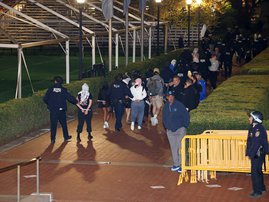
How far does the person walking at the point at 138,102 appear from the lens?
2203 cm

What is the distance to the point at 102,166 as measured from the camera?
686 inches

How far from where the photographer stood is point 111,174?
16.5 metres

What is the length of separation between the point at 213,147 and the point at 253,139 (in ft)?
4.53

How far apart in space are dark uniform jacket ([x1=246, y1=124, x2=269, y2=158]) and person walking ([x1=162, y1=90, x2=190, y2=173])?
7.00ft

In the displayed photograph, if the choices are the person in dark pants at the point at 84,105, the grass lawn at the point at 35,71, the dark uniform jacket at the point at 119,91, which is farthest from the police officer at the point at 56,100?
the grass lawn at the point at 35,71

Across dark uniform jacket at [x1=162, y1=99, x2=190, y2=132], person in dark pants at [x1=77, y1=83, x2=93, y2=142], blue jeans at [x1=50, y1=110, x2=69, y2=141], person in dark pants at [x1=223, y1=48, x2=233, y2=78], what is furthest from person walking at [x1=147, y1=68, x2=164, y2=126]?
person in dark pants at [x1=223, y1=48, x2=233, y2=78]

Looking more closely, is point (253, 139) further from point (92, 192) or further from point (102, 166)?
point (102, 166)

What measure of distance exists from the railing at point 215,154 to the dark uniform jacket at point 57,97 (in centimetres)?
487

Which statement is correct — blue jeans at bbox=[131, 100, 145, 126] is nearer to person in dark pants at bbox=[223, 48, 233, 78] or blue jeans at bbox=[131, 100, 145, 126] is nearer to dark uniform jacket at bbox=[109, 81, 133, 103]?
dark uniform jacket at bbox=[109, 81, 133, 103]

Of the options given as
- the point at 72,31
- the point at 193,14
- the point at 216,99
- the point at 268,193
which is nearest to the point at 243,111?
the point at 216,99

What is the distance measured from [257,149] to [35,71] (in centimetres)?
2855

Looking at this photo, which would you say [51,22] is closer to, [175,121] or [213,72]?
[213,72]

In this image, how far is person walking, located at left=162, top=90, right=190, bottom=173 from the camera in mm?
16328

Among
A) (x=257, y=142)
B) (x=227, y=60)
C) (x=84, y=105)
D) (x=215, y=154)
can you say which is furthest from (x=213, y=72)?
(x=257, y=142)
